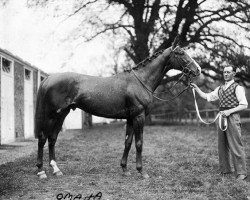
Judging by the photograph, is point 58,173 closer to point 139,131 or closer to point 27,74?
point 139,131

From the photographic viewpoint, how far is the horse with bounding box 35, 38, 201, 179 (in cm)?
655

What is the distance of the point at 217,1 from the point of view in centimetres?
2114

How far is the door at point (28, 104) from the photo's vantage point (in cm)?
2016

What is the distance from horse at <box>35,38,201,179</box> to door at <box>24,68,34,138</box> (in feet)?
45.7

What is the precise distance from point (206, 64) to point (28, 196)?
20118mm

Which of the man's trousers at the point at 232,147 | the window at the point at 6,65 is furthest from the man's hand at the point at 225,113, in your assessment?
the window at the point at 6,65

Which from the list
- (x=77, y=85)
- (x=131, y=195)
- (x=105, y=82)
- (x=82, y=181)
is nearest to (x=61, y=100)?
Answer: (x=77, y=85)

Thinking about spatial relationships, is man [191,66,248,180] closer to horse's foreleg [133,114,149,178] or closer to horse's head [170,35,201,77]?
horse's head [170,35,201,77]

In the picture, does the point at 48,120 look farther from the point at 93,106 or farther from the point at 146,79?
the point at 146,79

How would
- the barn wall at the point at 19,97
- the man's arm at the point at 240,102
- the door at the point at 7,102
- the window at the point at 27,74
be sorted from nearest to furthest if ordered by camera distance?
the man's arm at the point at 240,102 < the door at the point at 7,102 < the barn wall at the point at 19,97 < the window at the point at 27,74

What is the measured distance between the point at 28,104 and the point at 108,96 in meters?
15.4

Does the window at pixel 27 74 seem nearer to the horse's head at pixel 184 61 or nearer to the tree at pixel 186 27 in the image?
the tree at pixel 186 27

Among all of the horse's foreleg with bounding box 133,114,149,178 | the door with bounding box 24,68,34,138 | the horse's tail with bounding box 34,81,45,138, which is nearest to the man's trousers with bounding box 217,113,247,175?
the horse's foreleg with bounding box 133,114,149,178

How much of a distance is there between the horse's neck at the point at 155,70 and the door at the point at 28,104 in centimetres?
1469
